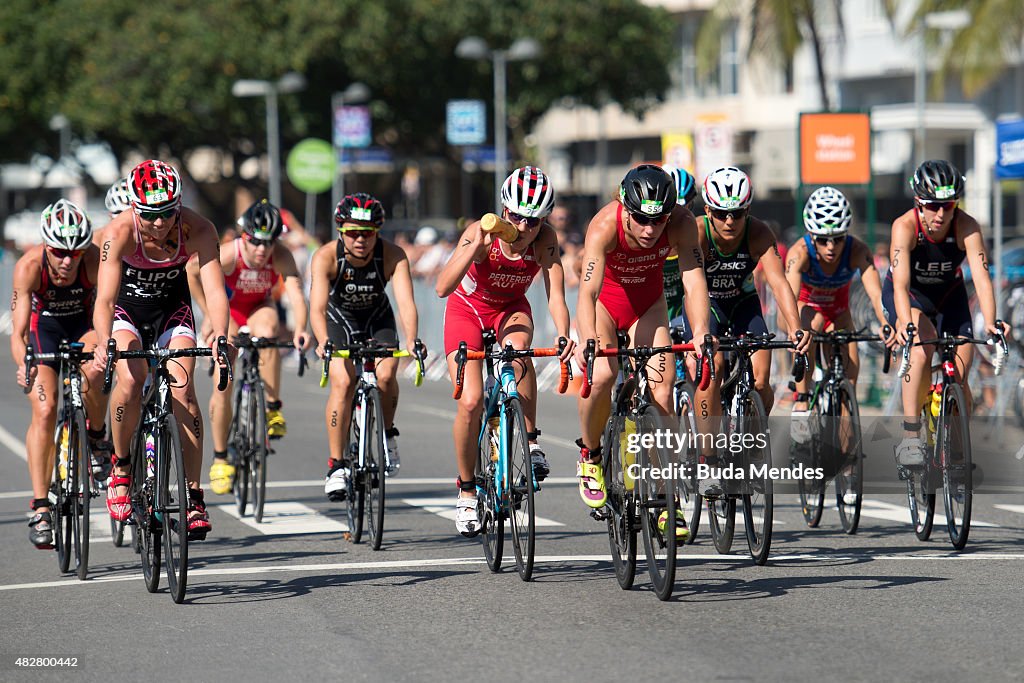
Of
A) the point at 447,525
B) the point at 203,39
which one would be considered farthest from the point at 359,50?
the point at 447,525

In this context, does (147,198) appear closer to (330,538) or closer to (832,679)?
(330,538)

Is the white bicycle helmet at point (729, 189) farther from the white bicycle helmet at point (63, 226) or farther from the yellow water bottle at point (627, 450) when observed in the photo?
the white bicycle helmet at point (63, 226)

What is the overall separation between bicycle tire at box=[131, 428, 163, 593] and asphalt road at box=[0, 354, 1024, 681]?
137 mm

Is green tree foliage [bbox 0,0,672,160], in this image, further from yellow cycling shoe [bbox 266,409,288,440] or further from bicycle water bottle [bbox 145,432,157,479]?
bicycle water bottle [bbox 145,432,157,479]

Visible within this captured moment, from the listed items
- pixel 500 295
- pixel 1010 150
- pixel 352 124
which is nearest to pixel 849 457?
pixel 500 295

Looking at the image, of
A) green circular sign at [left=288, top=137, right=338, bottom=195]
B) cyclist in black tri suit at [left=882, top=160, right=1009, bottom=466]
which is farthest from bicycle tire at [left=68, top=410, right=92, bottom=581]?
green circular sign at [left=288, top=137, right=338, bottom=195]

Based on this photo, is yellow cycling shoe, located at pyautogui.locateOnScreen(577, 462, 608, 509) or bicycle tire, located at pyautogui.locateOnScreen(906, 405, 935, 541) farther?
bicycle tire, located at pyautogui.locateOnScreen(906, 405, 935, 541)

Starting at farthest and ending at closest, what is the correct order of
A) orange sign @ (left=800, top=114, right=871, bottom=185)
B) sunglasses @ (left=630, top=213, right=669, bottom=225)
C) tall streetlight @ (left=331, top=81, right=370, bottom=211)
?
tall streetlight @ (left=331, top=81, right=370, bottom=211) → orange sign @ (left=800, top=114, right=871, bottom=185) → sunglasses @ (left=630, top=213, right=669, bottom=225)

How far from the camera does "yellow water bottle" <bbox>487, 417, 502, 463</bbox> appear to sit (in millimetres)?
9297

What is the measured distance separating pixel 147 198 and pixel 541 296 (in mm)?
14493

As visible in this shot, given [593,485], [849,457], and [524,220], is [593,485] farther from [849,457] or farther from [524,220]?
[849,457]

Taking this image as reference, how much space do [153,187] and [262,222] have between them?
11.4ft

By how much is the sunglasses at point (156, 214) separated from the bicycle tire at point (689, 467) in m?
2.87

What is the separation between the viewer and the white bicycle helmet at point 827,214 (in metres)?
11.3
